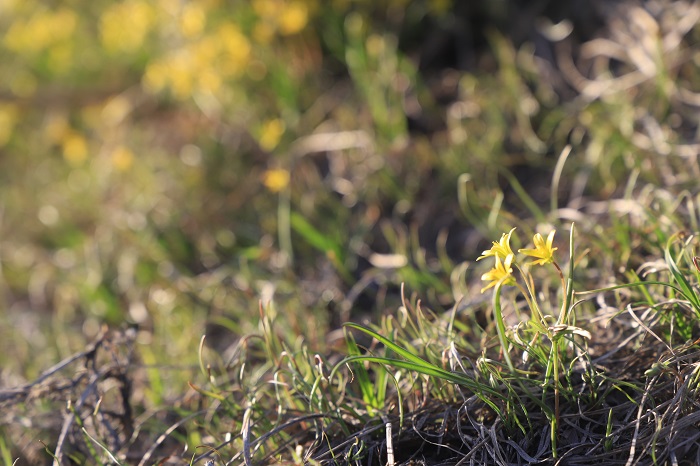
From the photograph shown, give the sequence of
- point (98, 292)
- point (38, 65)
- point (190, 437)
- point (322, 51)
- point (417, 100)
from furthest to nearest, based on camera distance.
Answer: point (38, 65) → point (322, 51) → point (417, 100) → point (98, 292) → point (190, 437)

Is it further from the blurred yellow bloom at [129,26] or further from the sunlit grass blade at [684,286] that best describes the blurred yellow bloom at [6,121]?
the sunlit grass blade at [684,286]

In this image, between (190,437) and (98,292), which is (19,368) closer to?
(98,292)

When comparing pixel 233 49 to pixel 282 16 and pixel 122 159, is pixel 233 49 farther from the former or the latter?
pixel 122 159

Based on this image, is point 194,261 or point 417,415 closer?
point 417,415

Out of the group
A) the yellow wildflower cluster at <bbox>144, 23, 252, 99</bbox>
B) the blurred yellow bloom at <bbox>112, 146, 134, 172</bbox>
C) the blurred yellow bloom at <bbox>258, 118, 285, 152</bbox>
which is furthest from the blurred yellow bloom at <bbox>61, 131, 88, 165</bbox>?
the blurred yellow bloom at <bbox>258, 118, 285, 152</bbox>

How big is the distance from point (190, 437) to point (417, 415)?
0.66m

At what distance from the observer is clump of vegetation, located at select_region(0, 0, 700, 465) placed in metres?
1.56

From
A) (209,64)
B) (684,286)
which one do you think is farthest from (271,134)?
(684,286)

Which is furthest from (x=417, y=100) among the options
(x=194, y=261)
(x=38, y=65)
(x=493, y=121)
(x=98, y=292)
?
(x=38, y=65)

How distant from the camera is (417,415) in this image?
166 cm

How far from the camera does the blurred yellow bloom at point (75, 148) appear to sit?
3668 mm

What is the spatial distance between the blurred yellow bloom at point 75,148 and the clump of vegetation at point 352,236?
0.12ft

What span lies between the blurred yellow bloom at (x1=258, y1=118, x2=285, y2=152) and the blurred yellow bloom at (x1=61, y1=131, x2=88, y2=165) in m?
1.06

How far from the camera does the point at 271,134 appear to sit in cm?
306
